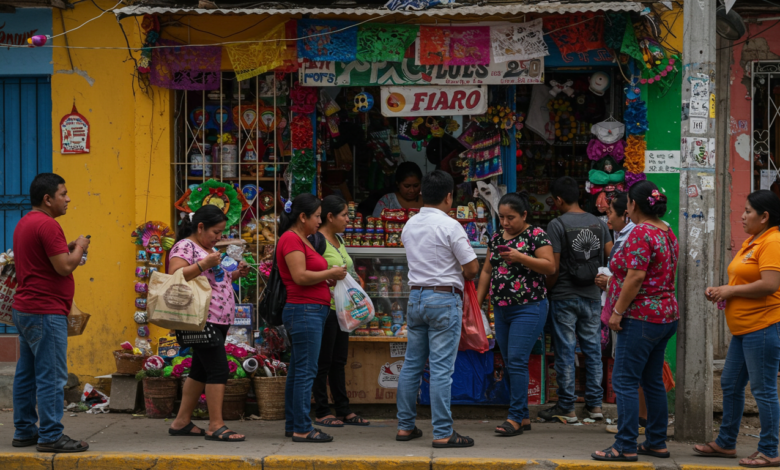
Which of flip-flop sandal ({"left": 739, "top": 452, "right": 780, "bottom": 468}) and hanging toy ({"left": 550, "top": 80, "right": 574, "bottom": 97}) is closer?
flip-flop sandal ({"left": 739, "top": 452, "right": 780, "bottom": 468})

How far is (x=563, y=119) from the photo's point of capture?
8055 mm

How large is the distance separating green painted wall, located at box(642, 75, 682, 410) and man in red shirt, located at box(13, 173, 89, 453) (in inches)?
199

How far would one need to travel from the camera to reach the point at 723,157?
7711 millimetres

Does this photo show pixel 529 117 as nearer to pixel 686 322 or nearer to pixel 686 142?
pixel 686 142

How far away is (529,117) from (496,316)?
8.22 ft

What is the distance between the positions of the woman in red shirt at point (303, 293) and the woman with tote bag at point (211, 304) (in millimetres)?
501

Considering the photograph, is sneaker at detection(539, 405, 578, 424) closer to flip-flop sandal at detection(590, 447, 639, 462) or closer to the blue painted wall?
flip-flop sandal at detection(590, 447, 639, 462)

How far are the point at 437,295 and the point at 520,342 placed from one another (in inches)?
36.2

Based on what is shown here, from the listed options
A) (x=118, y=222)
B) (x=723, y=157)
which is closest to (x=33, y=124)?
(x=118, y=222)

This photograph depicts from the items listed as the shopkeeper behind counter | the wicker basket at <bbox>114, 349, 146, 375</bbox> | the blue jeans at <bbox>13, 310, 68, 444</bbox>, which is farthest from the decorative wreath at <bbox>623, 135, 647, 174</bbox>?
the blue jeans at <bbox>13, 310, 68, 444</bbox>

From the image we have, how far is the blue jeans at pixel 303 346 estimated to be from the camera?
5.79 metres

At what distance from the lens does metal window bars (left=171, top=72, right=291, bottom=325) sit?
761cm

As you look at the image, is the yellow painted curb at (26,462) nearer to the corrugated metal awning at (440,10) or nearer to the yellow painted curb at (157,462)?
the yellow painted curb at (157,462)

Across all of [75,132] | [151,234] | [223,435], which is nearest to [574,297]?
[223,435]
